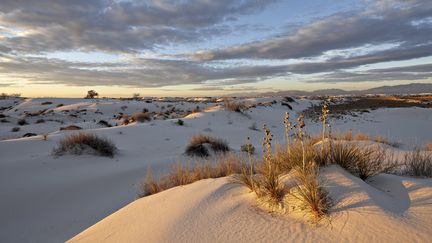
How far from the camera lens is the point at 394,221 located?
2.63 m

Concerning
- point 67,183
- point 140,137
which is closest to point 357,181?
point 67,183

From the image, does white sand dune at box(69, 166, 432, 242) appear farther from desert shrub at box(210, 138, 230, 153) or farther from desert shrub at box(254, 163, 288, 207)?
desert shrub at box(210, 138, 230, 153)

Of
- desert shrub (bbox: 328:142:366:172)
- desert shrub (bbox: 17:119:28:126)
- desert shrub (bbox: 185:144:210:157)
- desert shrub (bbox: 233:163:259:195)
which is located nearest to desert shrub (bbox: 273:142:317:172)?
desert shrub (bbox: 328:142:366:172)

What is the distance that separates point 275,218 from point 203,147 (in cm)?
739

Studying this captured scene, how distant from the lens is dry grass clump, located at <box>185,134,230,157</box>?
10094mm

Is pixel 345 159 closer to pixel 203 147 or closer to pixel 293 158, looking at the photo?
pixel 293 158

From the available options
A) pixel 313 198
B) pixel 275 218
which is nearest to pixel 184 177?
pixel 275 218

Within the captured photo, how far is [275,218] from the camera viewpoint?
306cm

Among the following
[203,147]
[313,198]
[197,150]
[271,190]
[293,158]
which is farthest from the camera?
[203,147]

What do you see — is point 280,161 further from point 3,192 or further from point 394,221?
point 3,192

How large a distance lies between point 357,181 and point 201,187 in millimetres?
1929

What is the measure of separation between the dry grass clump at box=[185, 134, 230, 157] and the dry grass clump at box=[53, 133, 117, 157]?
2.27m

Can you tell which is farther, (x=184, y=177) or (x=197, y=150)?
(x=197, y=150)

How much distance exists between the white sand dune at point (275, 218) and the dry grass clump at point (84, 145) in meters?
5.50
